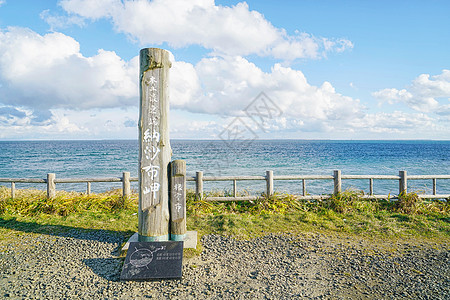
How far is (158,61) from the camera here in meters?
4.30

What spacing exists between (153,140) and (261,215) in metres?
3.49

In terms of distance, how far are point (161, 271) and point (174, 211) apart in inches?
44.2

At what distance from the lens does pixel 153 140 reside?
432 centimetres

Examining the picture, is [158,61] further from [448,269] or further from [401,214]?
[401,214]

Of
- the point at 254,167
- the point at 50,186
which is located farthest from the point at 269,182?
the point at 254,167

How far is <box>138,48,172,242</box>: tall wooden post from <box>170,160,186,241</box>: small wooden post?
162 millimetres

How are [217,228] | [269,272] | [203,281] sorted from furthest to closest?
1. [217,228]
2. [269,272]
3. [203,281]

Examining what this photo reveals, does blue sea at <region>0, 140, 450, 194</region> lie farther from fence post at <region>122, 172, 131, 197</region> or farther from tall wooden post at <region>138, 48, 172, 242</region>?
tall wooden post at <region>138, 48, 172, 242</region>

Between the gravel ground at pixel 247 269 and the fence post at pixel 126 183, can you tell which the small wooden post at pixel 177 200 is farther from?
the fence post at pixel 126 183

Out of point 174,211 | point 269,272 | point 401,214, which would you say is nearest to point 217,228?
point 174,211

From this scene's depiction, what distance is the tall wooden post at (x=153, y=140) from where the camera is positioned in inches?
170

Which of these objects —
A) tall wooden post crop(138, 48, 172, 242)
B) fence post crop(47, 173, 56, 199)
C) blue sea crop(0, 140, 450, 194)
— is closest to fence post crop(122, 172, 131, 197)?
fence post crop(47, 173, 56, 199)

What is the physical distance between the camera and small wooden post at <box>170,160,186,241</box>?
453 centimetres

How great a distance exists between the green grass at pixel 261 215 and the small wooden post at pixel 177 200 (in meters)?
0.93
